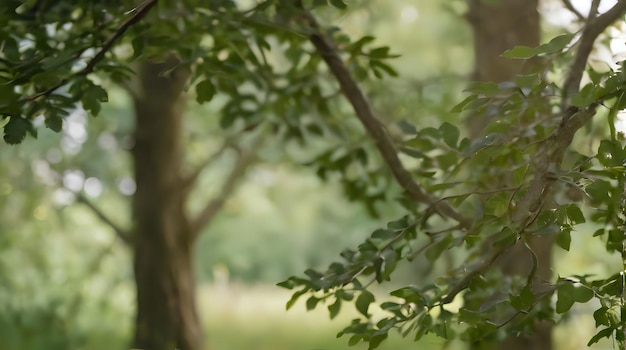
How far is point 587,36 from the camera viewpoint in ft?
5.33

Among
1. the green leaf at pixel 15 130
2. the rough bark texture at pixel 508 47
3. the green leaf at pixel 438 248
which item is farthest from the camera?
the rough bark texture at pixel 508 47

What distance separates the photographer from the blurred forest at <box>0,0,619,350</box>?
4.87m

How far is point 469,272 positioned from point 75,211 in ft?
26.0

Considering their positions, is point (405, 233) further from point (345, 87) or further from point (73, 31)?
point (73, 31)

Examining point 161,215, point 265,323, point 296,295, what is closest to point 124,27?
point 296,295

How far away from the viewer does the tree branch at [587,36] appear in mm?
1557

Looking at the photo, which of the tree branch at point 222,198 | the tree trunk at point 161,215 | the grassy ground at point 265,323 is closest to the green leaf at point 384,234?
the tree trunk at point 161,215

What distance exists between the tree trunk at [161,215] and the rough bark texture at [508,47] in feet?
6.33

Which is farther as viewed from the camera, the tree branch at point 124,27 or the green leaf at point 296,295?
the green leaf at point 296,295

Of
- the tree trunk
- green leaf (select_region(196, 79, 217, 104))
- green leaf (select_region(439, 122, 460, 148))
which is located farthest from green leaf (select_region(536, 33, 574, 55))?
the tree trunk

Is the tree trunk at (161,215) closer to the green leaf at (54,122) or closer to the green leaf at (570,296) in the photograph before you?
the green leaf at (54,122)

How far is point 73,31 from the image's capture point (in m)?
1.90

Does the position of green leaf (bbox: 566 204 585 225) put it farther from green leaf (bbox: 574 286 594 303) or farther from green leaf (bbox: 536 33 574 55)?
green leaf (bbox: 536 33 574 55)

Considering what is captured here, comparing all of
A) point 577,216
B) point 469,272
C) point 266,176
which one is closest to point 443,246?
point 469,272
